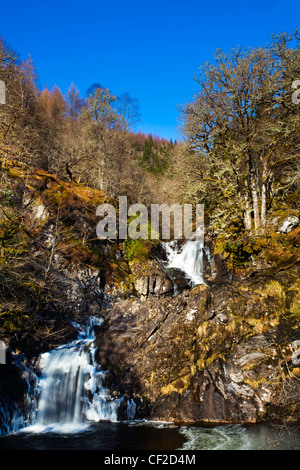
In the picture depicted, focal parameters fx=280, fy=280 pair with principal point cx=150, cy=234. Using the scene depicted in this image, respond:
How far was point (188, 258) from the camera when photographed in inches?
816

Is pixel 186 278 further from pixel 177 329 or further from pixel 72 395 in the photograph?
pixel 72 395

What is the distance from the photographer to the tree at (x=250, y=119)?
53.4 ft

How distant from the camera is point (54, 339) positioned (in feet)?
43.2

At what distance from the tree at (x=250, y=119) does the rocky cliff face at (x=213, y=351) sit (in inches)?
239

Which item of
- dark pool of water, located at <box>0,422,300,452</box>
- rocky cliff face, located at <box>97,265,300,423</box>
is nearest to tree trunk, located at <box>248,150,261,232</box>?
rocky cliff face, located at <box>97,265,300,423</box>

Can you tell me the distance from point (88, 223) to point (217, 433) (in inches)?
597

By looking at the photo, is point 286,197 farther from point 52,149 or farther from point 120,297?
point 52,149

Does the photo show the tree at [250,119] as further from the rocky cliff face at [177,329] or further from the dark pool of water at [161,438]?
the dark pool of water at [161,438]

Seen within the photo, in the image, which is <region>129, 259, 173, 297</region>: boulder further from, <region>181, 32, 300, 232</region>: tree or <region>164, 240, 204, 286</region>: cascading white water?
<region>181, 32, 300, 232</region>: tree

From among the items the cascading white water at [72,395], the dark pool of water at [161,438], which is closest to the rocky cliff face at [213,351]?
the cascading white water at [72,395]

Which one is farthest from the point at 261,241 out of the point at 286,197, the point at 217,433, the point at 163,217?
the point at 163,217

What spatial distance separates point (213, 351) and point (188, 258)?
32.0ft

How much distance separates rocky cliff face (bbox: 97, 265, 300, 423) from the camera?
1006cm

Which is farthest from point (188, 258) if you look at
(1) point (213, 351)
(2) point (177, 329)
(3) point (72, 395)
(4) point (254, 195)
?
(3) point (72, 395)
